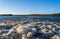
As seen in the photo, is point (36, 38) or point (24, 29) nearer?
point (36, 38)

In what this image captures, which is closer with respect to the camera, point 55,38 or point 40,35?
point 55,38

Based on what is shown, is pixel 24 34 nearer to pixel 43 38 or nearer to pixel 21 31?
pixel 21 31

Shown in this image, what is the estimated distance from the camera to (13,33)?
17.7ft

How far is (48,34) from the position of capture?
5375 mm

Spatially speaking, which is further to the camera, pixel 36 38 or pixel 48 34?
pixel 48 34

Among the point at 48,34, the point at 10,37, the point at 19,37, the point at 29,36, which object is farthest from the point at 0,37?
the point at 48,34

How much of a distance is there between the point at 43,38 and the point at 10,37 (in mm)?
1423

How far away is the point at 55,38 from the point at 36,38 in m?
0.79

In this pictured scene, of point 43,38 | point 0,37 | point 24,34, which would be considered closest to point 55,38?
point 43,38

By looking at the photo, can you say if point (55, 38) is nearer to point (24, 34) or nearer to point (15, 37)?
point (24, 34)

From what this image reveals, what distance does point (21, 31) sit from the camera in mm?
5352

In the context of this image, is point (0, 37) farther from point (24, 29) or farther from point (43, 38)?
point (43, 38)

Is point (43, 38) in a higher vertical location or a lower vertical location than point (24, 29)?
lower

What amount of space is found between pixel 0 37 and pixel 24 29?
1.11 meters
